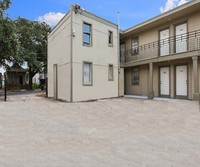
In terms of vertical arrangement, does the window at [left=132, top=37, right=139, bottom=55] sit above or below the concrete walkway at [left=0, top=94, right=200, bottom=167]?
above

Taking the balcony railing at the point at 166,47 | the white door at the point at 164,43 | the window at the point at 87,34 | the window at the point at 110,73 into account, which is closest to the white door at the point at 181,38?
the balcony railing at the point at 166,47

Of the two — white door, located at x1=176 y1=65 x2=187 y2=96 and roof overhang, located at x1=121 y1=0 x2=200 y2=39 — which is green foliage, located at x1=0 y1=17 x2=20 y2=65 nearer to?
roof overhang, located at x1=121 y1=0 x2=200 y2=39

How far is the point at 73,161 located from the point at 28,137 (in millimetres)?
1976

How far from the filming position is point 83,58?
13281 mm

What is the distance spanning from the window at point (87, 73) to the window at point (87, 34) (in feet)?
4.80

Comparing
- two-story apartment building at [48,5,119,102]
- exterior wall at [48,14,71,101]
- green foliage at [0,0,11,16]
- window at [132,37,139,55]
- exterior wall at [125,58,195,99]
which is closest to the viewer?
two-story apartment building at [48,5,119,102]

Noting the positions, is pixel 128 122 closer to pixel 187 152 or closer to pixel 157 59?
pixel 187 152

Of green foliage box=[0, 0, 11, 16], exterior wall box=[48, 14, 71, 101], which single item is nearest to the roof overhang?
exterior wall box=[48, 14, 71, 101]

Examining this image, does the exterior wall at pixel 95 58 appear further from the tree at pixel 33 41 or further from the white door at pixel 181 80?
the tree at pixel 33 41

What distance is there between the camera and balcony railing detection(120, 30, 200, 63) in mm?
12844

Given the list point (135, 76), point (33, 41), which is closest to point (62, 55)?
point (135, 76)

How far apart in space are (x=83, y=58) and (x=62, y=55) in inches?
69.4

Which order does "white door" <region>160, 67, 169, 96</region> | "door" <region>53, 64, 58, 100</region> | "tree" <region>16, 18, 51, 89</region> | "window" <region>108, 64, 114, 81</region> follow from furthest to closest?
"tree" <region>16, 18, 51, 89</region> → "window" <region>108, 64, 114, 81</region> → "door" <region>53, 64, 58, 100</region> → "white door" <region>160, 67, 169, 96</region>

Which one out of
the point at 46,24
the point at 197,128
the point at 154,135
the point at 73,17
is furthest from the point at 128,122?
the point at 46,24
